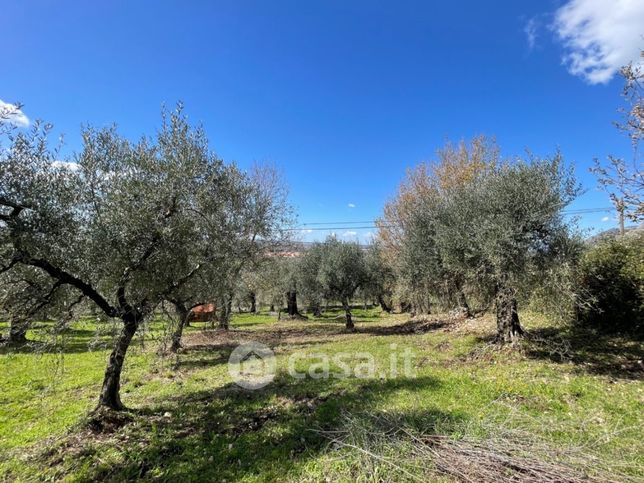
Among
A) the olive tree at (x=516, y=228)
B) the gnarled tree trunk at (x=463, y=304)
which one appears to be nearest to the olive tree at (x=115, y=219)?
the olive tree at (x=516, y=228)

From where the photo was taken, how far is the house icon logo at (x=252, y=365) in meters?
9.23

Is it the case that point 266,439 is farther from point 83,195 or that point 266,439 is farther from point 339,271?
point 339,271

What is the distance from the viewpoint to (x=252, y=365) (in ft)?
37.4

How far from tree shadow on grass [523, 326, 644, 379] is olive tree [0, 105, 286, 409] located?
965cm

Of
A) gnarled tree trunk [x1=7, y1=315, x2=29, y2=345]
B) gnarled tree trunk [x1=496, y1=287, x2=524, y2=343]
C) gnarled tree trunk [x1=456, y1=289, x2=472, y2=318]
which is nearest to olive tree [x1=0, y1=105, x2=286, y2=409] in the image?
gnarled tree trunk [x1=7, y1=315, x2=29, y2=345]

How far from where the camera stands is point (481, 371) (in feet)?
28.5

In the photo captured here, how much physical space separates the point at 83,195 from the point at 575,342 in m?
13.6

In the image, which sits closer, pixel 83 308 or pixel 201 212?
pixel 83 308

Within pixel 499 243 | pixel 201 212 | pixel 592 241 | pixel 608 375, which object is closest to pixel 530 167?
pixel 499 243

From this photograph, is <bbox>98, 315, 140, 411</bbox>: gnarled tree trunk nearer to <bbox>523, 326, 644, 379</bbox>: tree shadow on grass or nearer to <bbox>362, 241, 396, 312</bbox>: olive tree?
<bbox>523, 326, 644, 379</bbox>: tree shadow on grass

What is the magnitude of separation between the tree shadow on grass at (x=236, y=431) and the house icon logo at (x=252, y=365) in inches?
27.5

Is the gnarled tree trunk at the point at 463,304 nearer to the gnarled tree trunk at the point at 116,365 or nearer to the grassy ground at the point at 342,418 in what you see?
the grassy ground at the point at 342,418

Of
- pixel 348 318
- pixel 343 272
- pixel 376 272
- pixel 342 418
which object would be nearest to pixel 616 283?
pixel 342 418

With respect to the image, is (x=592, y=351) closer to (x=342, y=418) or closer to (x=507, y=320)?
(x=507, y=320)
